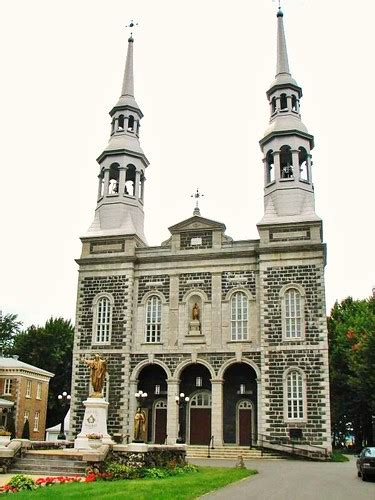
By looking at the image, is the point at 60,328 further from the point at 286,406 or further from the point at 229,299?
the point at 286,406

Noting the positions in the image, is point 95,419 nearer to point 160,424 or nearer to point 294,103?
point 160,424

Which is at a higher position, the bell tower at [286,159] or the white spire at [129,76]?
the white spire at [129,76]

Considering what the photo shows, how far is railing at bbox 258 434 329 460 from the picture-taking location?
3073cm

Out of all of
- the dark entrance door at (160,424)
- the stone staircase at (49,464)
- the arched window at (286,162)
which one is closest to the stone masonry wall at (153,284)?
the dark entrance door at (160,424)

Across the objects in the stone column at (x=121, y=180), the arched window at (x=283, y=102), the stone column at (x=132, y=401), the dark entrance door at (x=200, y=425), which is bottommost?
the dark entrance door at (x=200, y=425)

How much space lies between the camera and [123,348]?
35812 millimetres

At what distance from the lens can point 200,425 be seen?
115 feet

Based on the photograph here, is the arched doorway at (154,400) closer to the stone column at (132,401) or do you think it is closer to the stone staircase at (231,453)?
the stone column at (132,401)

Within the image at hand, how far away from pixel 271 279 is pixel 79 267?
12.3 m

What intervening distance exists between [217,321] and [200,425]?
6131mm

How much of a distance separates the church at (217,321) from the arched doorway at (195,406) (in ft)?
0.19

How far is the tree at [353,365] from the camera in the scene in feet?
129

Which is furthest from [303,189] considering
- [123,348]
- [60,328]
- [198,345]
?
[60,328]

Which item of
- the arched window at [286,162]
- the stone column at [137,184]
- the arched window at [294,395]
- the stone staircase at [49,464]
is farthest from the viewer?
the stone column at [137,184]
